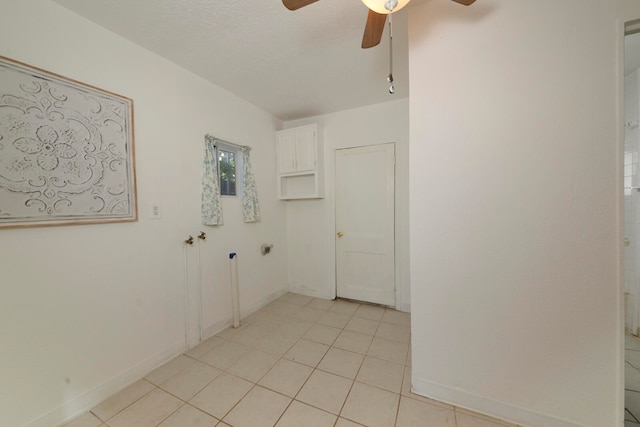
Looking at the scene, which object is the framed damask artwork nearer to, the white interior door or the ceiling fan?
the ceiling fan

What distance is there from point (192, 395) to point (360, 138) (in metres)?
3.01

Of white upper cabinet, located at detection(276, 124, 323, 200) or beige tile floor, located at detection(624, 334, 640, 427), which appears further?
white upper cabinet, located at detection(276, 124, 323, 200)

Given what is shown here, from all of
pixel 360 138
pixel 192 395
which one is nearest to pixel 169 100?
pixel 360 138

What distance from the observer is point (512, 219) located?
1.27 meters

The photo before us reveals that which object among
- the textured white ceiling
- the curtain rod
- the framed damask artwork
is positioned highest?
the textured white ceiling

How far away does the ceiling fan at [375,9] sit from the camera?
1029 mm

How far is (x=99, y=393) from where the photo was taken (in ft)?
4.90

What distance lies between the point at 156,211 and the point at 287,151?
176 cm

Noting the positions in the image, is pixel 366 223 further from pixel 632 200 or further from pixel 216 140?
pixel 632 200

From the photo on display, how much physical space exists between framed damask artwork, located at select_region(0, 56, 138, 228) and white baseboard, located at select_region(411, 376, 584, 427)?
2.43m

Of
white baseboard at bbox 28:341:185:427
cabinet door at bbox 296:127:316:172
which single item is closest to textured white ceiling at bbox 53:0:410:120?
cabinet door at bbox 296:127:316:172

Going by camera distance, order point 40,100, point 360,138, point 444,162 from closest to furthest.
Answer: point 40,100, point 444,162, point 360,138

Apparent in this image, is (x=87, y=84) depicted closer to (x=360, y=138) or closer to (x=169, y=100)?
(x=169, y=100)

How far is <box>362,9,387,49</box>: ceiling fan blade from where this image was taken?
1.17m
